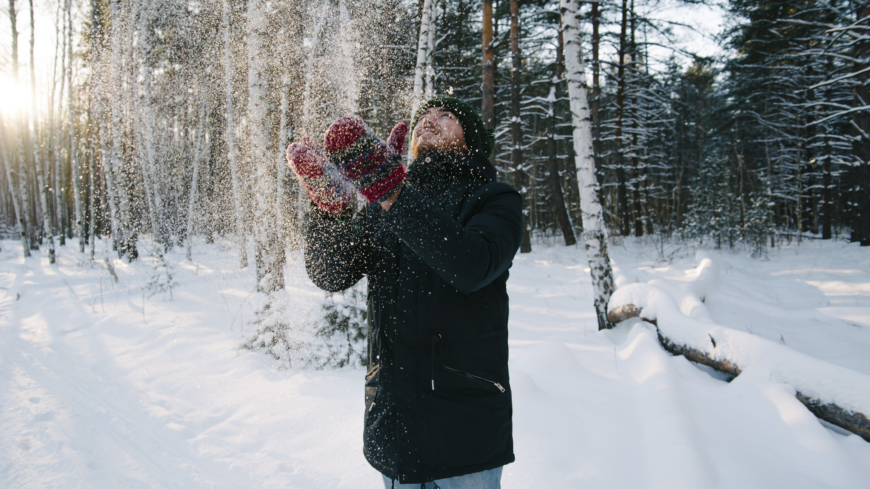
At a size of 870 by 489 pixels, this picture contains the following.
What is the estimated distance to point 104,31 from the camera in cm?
921

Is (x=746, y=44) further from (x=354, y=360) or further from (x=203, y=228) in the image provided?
(x=203, y=228)

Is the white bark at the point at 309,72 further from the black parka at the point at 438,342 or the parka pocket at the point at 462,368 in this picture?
the parka pocket at the point at 462,368

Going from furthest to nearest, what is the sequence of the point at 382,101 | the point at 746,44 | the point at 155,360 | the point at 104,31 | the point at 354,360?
1. the point at 746,44
2. the point at 382,101
3. the point at 104,31
4. the point at 155,360
5. the point at 354,360

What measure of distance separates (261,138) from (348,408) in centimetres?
524

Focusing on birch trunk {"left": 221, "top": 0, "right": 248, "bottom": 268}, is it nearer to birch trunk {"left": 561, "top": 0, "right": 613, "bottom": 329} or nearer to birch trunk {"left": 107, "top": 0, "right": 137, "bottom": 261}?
birch trunk {"left": 107, "top": 0, "right": 137, "bottom": 261}

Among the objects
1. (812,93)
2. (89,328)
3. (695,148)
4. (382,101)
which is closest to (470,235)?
(89,328)

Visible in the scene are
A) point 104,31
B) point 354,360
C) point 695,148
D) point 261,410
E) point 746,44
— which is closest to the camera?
point 261,410

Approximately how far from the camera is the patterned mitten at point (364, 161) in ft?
3.27

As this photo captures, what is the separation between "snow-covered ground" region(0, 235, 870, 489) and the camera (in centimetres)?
218

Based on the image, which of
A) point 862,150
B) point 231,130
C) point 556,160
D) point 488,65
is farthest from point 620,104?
point 231,130

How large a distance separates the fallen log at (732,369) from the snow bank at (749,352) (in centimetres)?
2

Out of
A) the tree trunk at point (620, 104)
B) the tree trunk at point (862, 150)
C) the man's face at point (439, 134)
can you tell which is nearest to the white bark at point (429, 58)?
the man's face at point (439, 134)

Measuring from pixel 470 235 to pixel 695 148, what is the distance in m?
35.1

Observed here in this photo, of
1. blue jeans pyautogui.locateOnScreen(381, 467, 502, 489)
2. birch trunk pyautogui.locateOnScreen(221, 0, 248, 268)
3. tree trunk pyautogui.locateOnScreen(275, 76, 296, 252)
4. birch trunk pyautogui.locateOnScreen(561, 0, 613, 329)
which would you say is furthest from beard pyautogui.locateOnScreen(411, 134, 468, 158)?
birch trunk pyautogui.locateOnScreen(221, 0, 248, 268)
